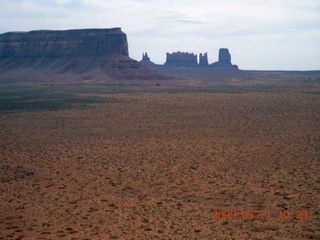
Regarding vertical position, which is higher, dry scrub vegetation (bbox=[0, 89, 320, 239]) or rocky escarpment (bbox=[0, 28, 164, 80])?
rocky escarpment (bbox=[0, 28, 164, 80])

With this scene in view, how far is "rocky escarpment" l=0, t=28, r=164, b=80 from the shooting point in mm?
86887

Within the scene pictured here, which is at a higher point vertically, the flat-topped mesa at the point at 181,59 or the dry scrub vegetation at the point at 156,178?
the flat-topped mesa at the point at 181,59

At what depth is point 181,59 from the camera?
186 m

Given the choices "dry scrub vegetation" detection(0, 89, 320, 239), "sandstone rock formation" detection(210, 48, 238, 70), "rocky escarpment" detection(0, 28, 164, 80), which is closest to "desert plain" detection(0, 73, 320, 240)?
"dry scrub vegetation" detection(0, 89, 320, 239)

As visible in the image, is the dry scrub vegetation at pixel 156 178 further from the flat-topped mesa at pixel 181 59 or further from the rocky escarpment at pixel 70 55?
the flat-topped mesa at pixel 181 59

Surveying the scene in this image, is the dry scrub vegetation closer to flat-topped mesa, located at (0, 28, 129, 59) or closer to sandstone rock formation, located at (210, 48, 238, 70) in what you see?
flat-topped mesa, located at (0, 28, 129, 59)

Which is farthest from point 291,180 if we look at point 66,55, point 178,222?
point 66,55

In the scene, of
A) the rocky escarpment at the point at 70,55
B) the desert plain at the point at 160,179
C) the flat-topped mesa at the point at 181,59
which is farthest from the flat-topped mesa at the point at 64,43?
the flat-topped mesa at the point at 181,59

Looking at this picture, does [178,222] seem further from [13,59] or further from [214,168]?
[13,59]

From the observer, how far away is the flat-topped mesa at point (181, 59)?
185 meters

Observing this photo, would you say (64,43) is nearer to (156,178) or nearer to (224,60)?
(156,178)
